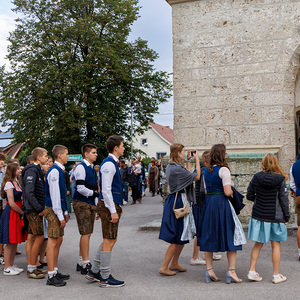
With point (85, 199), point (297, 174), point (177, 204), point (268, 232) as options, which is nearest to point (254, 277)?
point (268, 232)

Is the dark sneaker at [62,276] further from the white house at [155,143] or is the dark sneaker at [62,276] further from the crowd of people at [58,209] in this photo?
the white house at [155,143]

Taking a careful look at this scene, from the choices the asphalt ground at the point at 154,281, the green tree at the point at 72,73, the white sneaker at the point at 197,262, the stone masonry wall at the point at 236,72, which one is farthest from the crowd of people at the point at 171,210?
the green tree at the point at 72,73

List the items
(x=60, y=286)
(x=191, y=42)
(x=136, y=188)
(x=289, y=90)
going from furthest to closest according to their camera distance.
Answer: (x=136, y=188), (x=191, y=42), (x=289, y=90), (x=60, y=286)

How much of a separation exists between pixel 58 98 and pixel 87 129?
279cm

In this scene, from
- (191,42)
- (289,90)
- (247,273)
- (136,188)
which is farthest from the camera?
(136,188)

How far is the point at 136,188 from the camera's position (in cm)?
1802

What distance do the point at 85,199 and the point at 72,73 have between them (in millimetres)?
20045

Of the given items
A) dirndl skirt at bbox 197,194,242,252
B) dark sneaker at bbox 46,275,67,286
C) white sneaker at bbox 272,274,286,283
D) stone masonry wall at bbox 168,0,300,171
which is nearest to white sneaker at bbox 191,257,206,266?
dirndl skirt at bbox 197,194,242,252

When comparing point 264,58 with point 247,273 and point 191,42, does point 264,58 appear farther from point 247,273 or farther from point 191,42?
point 247,273

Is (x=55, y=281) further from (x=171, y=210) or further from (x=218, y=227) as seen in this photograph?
(x=218, y=227)

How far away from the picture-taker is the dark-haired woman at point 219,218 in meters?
5.43

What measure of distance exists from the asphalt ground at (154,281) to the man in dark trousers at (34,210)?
0.82 feet

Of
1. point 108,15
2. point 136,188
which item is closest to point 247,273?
point 136,188

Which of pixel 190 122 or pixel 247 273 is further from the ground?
pixel 190 122
